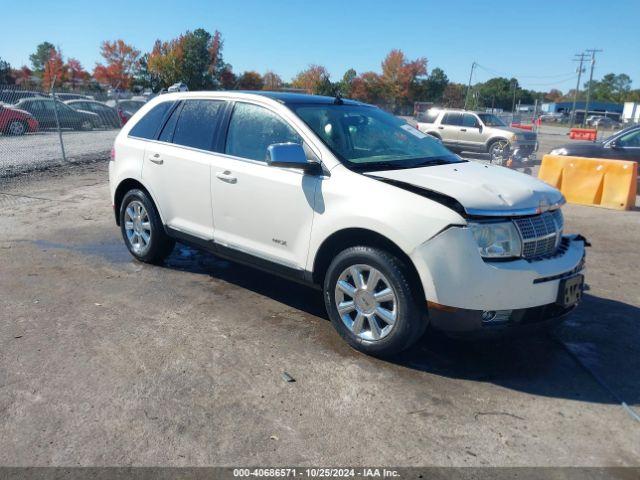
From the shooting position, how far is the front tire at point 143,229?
17.9ft

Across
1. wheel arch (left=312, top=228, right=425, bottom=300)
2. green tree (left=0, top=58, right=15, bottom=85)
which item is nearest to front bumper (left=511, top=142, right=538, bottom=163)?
wheel arch (left=312, top=228, right=425, bottom=300)

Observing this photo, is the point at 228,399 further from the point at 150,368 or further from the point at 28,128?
the point at 28,128

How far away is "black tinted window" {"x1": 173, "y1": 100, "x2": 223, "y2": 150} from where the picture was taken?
16.0ft

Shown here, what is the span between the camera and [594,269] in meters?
6.00

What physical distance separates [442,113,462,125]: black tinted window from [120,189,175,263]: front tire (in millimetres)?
14583

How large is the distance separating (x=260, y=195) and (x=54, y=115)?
2129 cm

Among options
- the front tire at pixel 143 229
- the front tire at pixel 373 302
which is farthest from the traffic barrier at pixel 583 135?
the front tire at pixel 373 302

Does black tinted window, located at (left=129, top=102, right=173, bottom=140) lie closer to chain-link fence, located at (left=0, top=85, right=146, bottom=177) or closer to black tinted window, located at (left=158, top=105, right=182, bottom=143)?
black tinted window, located at (left=158, top=105, right=182, bottom=143)

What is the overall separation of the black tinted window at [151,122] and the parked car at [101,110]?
1931 cm

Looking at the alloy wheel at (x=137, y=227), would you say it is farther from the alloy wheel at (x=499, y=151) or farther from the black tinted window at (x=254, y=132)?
the alloy wheel at (x=499, y=151)

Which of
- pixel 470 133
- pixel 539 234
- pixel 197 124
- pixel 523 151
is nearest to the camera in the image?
pixel 539 234

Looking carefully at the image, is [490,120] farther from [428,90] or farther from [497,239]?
[428,90]

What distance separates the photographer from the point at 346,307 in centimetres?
386

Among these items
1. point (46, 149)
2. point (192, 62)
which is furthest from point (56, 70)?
point (46, 149)
